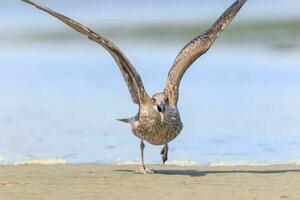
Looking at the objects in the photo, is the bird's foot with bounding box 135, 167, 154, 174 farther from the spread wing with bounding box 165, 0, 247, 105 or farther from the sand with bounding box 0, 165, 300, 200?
the spread wing with bounding box 165, 0, 247, 105

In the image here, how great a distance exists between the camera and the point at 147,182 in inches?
459

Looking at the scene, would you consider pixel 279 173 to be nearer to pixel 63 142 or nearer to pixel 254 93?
pixel 63 142

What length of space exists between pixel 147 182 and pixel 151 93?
28.2ft

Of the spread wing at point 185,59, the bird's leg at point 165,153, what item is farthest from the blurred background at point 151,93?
the spread wing at point 185,59

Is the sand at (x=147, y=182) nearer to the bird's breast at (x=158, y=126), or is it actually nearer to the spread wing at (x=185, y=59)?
the bird's breast at (x=158, y=126)

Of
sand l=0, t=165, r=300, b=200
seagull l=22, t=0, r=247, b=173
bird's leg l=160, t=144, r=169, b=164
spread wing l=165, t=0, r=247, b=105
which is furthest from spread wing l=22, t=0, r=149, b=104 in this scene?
sand l=0, t=165, r=300, b=200


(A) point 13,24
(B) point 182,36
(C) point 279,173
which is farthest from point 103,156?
(A) point 13,24

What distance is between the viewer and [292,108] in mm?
17859

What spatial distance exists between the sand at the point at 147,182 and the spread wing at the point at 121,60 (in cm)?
92

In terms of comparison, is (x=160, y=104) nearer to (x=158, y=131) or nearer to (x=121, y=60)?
(x=158, y=131)

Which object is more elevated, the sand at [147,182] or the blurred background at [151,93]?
the blurred background at [151,93]

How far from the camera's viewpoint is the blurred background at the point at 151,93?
14.8m

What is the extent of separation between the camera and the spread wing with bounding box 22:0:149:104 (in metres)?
11.7

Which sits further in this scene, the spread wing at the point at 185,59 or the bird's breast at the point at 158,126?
the spread wing at the point at 185,59
